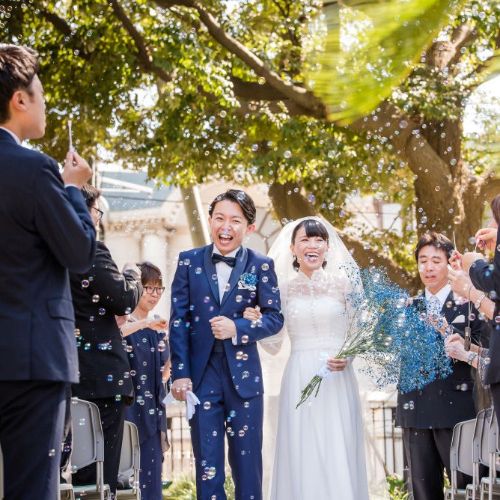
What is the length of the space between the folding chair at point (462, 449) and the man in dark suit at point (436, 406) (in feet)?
0.90

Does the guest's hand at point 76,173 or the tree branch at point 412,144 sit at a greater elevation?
the tree branch at point 412,144

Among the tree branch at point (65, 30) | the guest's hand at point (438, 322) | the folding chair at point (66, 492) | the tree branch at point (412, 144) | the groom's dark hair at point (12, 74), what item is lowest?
the folding chair at point (66, 492)

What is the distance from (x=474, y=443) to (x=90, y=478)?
2132 millimetres

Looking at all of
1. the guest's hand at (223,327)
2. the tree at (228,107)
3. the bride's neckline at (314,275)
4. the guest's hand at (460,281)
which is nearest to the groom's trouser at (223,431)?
the guest's hand at (223,327)

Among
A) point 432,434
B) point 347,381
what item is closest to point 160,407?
point 347,381

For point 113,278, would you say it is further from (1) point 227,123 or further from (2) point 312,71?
(1) point 227,123

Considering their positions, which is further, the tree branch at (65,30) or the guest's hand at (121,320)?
the tree branch at (65,30)

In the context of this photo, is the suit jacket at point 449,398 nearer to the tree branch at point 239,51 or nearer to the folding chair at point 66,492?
the folding chair at point 66,492

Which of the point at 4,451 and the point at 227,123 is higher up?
Result: the point at 227,123

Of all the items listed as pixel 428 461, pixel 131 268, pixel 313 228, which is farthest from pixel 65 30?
pixel 428 461

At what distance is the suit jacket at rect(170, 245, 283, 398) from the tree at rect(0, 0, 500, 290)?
4718 millimetres

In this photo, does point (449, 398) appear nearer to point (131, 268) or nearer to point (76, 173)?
point (131, 268)

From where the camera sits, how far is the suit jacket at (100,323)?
5.33 metres

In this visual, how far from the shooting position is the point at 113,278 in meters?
Answer: 5.34
